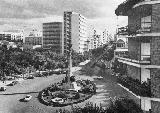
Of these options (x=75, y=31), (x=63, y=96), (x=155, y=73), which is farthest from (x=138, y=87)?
(x=75, y=31)

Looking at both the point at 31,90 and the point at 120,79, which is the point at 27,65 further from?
the point at 120,79

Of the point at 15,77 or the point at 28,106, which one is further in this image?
the point at 15,77

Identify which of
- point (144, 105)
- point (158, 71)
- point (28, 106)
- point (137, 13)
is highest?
point (137, 13)

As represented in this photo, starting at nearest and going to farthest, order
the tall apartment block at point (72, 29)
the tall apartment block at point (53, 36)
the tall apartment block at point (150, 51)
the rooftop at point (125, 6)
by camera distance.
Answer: the tall apartment block at point (150, 51)
the rooftop at point (125, 6)
the tall apartment block at point (72, 29)
the tall apartment block at point (53, 36)

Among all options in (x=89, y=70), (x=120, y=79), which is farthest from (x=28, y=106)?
(x=89, y=70)

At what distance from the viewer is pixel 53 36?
171750mm

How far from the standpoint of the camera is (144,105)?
21625 mm

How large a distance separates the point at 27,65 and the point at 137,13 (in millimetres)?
73689

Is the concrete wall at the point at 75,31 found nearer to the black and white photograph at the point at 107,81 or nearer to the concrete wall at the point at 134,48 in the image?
the black and white photograph at the point at 107,81

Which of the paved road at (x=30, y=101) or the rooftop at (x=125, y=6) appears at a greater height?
the rooftop at (x=125, y=6)

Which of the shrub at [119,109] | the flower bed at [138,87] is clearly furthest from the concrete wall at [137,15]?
the shrub at [119,109]

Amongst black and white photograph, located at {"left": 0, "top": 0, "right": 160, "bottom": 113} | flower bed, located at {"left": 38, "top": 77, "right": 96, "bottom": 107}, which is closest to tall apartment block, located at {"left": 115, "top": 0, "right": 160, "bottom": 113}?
black and white photograph, located at {"left": 0, "top": 0, "right": 160, "bottom": 113}

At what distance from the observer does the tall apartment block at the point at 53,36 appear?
166875 mm

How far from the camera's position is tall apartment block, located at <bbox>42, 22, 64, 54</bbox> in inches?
6570
